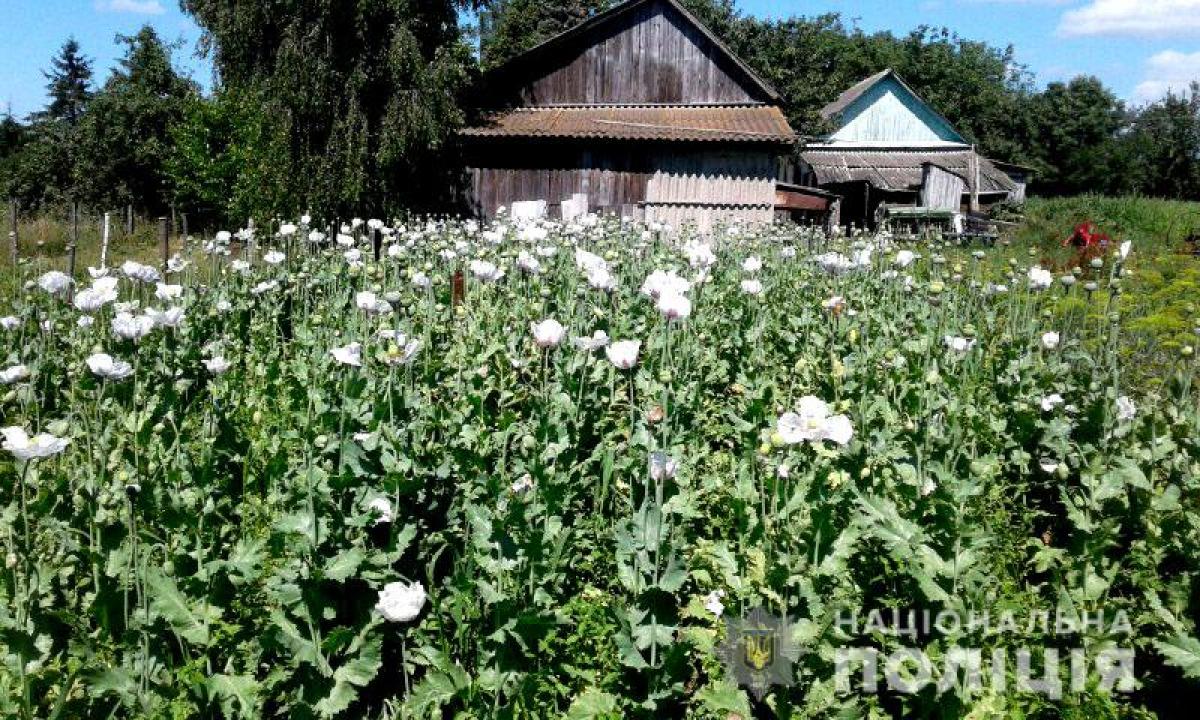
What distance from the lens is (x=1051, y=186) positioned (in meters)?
78.4

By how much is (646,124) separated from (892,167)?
2254cm

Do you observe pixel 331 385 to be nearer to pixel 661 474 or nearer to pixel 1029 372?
pixel 661 474

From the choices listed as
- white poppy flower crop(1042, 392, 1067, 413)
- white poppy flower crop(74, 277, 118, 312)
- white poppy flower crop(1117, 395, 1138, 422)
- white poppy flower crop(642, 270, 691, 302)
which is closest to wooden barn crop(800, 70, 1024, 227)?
white poppy flower crop(1042, 392, 1067, 413)

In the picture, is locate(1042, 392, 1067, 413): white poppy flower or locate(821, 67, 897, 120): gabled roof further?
locate(821, 67, 897, 120): gabled roof

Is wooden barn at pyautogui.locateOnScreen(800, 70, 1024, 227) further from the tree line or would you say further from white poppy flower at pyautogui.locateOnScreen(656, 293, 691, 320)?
white poppy flower at pyautogui.locateOnScreen(656, 293, 691, 320)

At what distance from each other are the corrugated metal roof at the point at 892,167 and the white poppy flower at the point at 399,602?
3385 centimetres

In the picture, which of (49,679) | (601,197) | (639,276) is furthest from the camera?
(601,197)

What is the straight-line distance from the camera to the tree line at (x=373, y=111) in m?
17.6

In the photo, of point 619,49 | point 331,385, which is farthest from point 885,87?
point 331,385

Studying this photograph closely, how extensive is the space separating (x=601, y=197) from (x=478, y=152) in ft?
10.3

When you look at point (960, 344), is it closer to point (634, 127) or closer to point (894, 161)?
point (634, 127)

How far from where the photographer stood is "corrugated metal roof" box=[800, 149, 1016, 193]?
3562cm

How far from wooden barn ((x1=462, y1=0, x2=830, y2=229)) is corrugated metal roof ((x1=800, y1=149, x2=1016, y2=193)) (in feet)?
51.7

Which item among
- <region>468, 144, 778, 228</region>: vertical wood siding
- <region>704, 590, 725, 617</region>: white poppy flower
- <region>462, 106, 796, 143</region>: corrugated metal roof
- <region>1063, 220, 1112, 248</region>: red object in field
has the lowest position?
<region>704, 590, 725, 617</region>: white poppy flower
